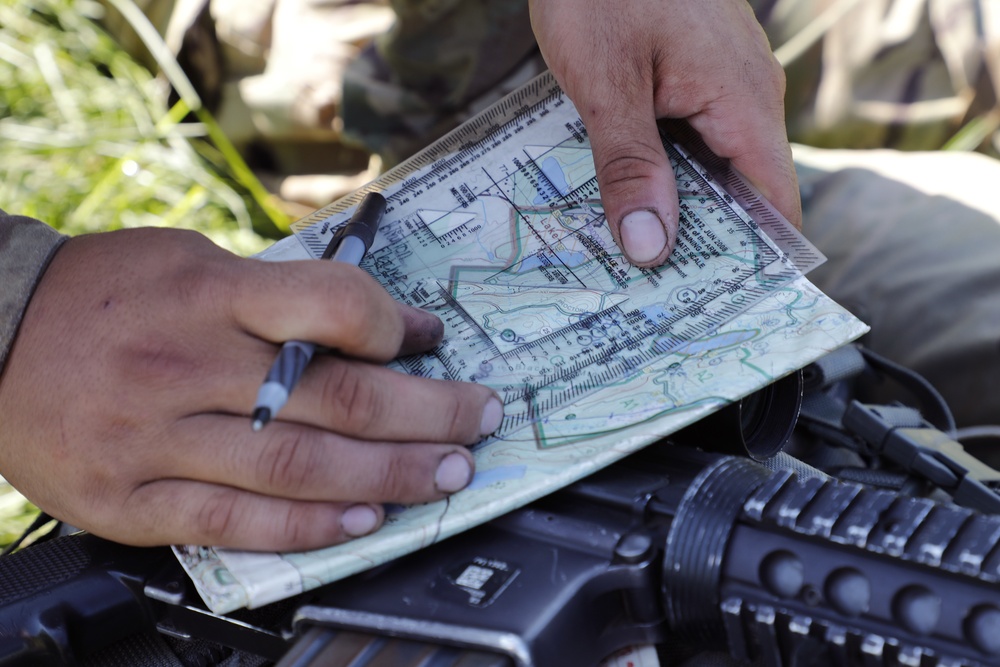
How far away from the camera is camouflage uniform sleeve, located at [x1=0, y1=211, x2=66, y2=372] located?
73 cm

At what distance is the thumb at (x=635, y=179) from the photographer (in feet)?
2.79

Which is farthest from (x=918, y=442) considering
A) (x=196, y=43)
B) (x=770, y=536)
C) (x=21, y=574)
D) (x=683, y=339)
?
(x=196, y=43)

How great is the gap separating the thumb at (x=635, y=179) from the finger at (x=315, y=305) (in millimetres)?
279

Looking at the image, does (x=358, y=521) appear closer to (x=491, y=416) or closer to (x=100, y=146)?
(x=491, y=416)

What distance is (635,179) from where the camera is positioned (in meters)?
0.88

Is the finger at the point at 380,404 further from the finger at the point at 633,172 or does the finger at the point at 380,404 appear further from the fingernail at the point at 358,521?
the finger at the point at 633,172

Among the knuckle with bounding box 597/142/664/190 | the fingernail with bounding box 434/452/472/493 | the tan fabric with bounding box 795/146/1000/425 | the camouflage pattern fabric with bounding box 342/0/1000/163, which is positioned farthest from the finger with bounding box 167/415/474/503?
the camouflage pattern fabric with bounding box 342/0/1000/163

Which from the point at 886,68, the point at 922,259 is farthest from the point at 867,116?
the point at 922,259

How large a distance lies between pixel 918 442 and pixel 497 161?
53 cm

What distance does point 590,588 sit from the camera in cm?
59

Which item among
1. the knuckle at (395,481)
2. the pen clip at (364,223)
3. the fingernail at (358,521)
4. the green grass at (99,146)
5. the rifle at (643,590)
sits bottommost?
the rifle at (643,590)

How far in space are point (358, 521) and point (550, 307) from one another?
299 mm

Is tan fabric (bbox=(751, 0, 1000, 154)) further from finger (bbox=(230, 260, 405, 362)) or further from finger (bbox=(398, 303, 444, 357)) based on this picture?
finger (bbox=(230, 260, 405, 362))

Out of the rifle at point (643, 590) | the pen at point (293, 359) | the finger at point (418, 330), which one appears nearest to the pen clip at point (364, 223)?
the pen at point (293, 359)
